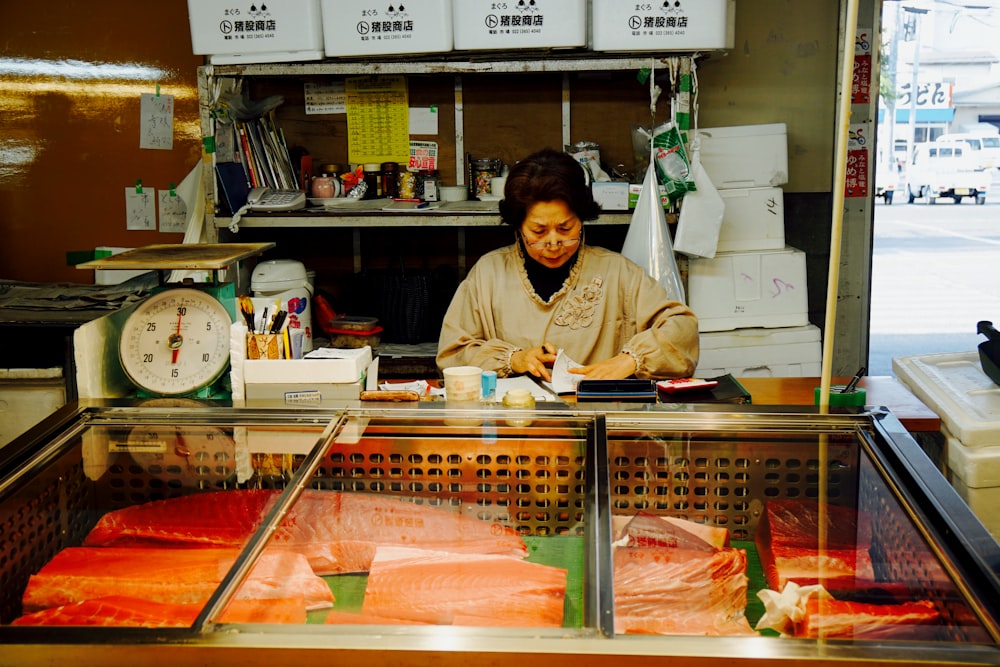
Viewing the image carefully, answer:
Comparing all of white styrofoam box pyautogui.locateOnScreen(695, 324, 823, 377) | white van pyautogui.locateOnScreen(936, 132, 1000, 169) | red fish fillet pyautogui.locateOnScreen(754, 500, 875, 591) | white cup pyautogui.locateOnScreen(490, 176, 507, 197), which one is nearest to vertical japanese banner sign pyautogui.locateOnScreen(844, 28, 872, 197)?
white styrofoam box pyautogui.locateOnScreen(695, 324, 823, 377)

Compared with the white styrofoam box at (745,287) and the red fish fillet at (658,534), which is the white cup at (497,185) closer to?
the white styrofoam box at (745,287)

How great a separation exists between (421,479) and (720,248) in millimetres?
2716

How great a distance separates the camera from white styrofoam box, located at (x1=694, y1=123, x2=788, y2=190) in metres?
4.09

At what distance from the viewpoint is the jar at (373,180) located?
4.41 meters

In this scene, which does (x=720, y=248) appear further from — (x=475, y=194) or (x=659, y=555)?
(x=659, y=555)

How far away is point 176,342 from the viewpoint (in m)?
2.19

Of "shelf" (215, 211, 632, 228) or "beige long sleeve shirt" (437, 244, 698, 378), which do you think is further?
"shelf" (215, 211, 632, 228)

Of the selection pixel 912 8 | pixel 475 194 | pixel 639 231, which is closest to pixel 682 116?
pixel 639 231

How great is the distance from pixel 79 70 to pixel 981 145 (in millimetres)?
5433

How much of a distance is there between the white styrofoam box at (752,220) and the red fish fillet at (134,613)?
315 centimetres

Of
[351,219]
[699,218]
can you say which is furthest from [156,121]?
[699,218]

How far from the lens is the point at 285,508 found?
4.85 ft

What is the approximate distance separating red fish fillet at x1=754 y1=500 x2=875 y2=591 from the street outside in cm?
371

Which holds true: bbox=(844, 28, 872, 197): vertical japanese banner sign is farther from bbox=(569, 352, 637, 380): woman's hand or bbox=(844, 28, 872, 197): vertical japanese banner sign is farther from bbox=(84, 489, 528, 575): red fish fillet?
bbox=(84, 489, 528, 575): red fish fillet
